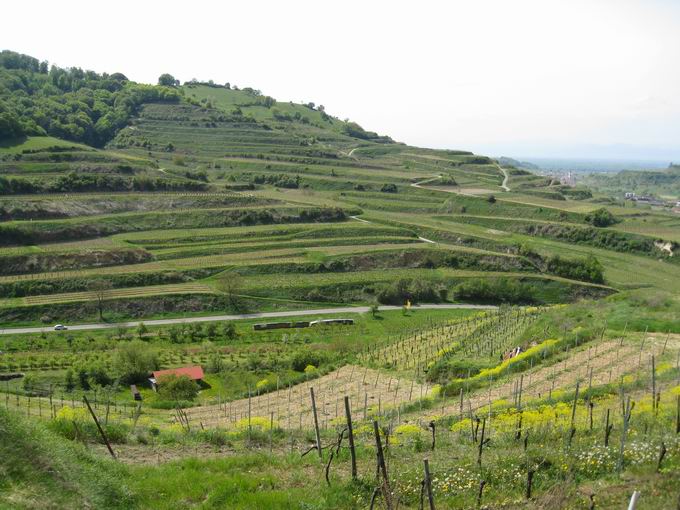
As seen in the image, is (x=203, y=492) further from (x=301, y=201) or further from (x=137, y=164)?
(x=137, y=164)

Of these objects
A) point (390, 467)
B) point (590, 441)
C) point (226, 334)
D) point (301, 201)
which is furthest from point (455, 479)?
point (301, 201)

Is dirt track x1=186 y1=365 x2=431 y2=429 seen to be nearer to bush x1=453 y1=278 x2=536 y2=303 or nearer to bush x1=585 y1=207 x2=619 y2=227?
bush x1=453 y1=278 x2=536 y2=303

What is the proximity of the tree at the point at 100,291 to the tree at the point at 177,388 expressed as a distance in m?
22.3

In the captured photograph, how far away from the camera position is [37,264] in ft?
193

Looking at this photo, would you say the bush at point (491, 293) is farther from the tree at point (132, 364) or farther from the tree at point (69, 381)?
the tree at point (69, 381)

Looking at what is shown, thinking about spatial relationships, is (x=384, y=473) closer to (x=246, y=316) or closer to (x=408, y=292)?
(x=246, y=316)

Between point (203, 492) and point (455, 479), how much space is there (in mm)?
5394

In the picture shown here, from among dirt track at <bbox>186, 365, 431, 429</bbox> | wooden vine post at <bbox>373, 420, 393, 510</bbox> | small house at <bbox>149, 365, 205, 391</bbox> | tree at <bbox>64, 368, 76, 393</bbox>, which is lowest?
tree at <bbox>64, 368, 76, 393</bbox>

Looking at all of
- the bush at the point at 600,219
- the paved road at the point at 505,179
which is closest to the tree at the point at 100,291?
the bush at the point at 600,219

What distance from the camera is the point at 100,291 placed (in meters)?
55.4

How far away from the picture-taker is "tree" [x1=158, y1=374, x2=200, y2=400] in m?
32.6

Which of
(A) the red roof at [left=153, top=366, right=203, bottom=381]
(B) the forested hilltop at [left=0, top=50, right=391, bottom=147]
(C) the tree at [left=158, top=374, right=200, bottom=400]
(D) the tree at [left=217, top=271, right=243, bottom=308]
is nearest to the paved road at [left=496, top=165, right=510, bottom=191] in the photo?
(B) the forested hilltop at [left=0, top=50, right=391, bottom=147]

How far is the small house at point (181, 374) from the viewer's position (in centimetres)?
3544

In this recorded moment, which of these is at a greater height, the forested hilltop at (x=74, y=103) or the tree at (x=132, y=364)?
the forested hilltop at (x=74, y=103)
